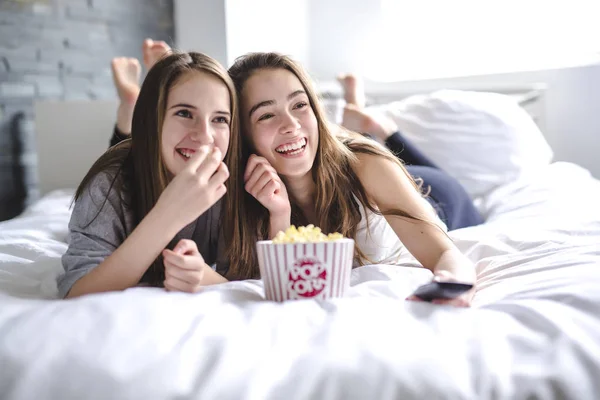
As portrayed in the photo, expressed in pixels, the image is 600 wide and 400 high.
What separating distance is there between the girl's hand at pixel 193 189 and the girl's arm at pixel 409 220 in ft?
1.24

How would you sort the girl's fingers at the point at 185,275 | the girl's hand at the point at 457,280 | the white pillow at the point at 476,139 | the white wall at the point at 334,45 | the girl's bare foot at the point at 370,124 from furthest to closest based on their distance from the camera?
the white wall at the point at 334,45 < the white pillow at the point at 476,139 < the girl's bare foot at the point at 370,124 < the girl's fingers at the point at 185,275 < the girl's hand at the point at 457,280

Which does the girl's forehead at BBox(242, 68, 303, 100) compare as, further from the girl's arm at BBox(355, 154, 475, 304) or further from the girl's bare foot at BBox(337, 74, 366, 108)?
the girl's bare foot at BBox(337, 74, 366, 108)

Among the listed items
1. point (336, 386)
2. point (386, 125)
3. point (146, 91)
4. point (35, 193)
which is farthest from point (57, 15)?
point (336, 386)

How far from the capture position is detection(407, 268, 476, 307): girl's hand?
0.88 m

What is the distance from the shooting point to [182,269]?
0.98 m

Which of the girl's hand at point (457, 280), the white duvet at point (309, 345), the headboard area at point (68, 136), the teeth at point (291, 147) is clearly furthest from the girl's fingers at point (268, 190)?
the headboard area at point (68, 136)

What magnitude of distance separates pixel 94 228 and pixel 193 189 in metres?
0.29

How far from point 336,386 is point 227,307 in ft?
0.88

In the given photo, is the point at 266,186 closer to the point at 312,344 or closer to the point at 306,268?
the point at 306,268

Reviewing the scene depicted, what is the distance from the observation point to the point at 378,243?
1.37 meters

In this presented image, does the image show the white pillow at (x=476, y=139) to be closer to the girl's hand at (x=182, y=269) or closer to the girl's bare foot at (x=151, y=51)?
the girl's bare foot at (x=151, y=51)

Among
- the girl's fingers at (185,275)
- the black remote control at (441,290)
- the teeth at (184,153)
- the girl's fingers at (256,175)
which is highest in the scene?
the teeth at (184,153)

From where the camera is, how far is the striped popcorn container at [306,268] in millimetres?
920

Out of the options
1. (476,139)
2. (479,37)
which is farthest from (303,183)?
(479,37)
